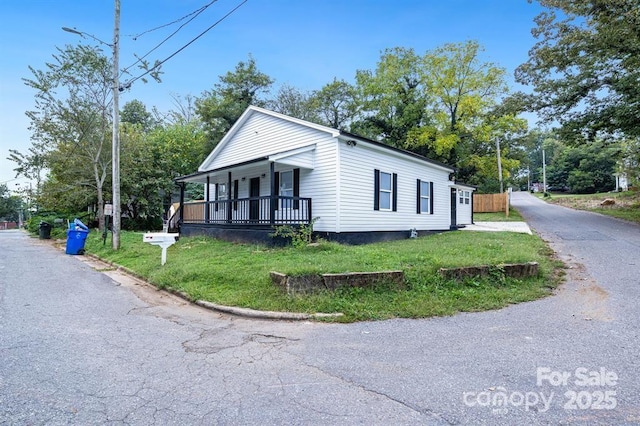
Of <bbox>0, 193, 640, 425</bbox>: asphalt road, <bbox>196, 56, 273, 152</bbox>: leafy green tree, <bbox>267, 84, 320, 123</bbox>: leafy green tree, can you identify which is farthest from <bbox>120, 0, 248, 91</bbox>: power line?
<bbox>267, 84, 320, 123</bbox>: leafy green tree

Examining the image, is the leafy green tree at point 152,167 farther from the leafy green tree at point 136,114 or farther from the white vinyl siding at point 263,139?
the leafy green tree at point 136,114

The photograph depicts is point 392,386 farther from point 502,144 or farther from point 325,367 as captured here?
point 502,144

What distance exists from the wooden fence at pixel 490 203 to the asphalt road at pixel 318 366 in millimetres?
25085

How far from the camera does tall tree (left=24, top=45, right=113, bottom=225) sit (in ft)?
59.0

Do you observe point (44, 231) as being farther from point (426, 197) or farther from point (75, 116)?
point (426, 197)

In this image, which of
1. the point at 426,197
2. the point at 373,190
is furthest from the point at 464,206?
the point at 373,190

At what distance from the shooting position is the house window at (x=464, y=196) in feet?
68.5

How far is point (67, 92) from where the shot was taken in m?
18.8

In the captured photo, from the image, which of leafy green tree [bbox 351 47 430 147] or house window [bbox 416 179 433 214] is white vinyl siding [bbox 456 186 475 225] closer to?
house window [bbox 416 179 433 214]

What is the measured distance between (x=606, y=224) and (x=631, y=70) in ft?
23.1

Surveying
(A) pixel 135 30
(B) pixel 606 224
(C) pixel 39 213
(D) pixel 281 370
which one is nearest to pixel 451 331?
(D) pixel 281 370

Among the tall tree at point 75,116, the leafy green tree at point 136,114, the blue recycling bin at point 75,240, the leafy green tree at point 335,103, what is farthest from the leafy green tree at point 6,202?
the blue recycling bin at point 75,240

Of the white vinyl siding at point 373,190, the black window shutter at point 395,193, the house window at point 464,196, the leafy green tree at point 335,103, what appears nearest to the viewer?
the white vinyl siding at point 373,190

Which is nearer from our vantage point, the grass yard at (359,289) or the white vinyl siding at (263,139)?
the grass yard at (359,289)
